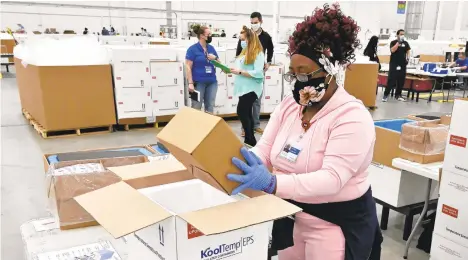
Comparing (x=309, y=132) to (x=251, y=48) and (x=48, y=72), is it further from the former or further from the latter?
(x=48, y=72)

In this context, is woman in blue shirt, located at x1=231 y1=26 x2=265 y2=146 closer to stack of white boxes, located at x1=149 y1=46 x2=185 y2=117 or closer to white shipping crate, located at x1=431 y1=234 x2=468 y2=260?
stack of white boxes, located at x1=149 y1=46 x2=185 y2=117

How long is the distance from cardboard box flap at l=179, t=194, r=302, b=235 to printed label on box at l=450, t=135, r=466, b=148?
1350mm

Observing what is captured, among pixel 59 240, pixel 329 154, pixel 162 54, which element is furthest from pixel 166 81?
pixel 329 154

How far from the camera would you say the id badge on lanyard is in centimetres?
130

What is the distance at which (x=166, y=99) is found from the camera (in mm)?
5438

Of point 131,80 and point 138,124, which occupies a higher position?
point 131,80

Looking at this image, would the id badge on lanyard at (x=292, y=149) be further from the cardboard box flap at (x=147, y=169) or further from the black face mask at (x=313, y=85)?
the cardboard box flap at (x=147, y=169)

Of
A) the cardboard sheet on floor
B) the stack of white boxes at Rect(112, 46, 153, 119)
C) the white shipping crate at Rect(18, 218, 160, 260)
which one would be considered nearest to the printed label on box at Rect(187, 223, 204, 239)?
the white shipping crate at Rect(18, 218, 160, 260)

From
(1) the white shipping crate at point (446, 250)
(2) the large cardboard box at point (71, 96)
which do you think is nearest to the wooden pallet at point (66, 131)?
(2) the large cardboard box at point (71, 96)

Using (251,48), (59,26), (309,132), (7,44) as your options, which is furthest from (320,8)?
(59,26)

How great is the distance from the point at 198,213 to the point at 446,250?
180 centimetres

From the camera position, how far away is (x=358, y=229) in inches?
52.7

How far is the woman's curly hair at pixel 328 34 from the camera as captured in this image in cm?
124

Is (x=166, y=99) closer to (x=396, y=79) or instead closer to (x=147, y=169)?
(x=147, y=169)
